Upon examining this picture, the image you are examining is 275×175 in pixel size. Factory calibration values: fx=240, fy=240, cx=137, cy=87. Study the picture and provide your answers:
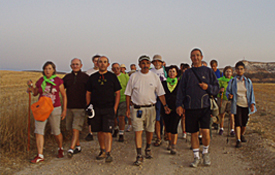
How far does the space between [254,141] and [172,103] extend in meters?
2.56

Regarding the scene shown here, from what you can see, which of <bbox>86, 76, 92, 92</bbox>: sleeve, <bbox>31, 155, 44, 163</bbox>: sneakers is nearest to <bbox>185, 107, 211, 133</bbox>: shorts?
<bbox>86, 76, 92, 92</bbox>: sleeve

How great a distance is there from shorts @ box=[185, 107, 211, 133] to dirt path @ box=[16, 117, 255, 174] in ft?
2.69

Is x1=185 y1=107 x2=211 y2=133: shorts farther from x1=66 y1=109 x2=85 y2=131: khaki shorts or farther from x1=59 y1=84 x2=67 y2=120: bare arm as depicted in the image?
x1=59 y1=84 x2=67 y2=120: bare arm

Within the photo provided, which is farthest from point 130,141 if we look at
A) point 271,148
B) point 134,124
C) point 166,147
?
point 271,148

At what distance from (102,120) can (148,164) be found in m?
1.39

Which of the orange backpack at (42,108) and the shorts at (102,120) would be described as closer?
the orange backpack at (42,108)

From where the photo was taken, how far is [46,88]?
529 centimetres

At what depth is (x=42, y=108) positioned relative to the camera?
5.09 metres

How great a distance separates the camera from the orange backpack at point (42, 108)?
5098mm

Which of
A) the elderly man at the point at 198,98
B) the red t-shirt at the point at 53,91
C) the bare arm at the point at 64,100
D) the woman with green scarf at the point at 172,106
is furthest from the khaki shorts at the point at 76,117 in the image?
the elderly man at the point at 198,98

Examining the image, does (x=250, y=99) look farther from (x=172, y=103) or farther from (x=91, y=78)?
(x=91, y=78)

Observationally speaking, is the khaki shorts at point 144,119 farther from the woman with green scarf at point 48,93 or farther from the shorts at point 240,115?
the shorts at point 240,115

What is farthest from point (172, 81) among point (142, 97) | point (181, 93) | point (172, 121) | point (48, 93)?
point (48, 93)

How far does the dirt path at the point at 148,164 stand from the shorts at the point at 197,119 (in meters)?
0.82
